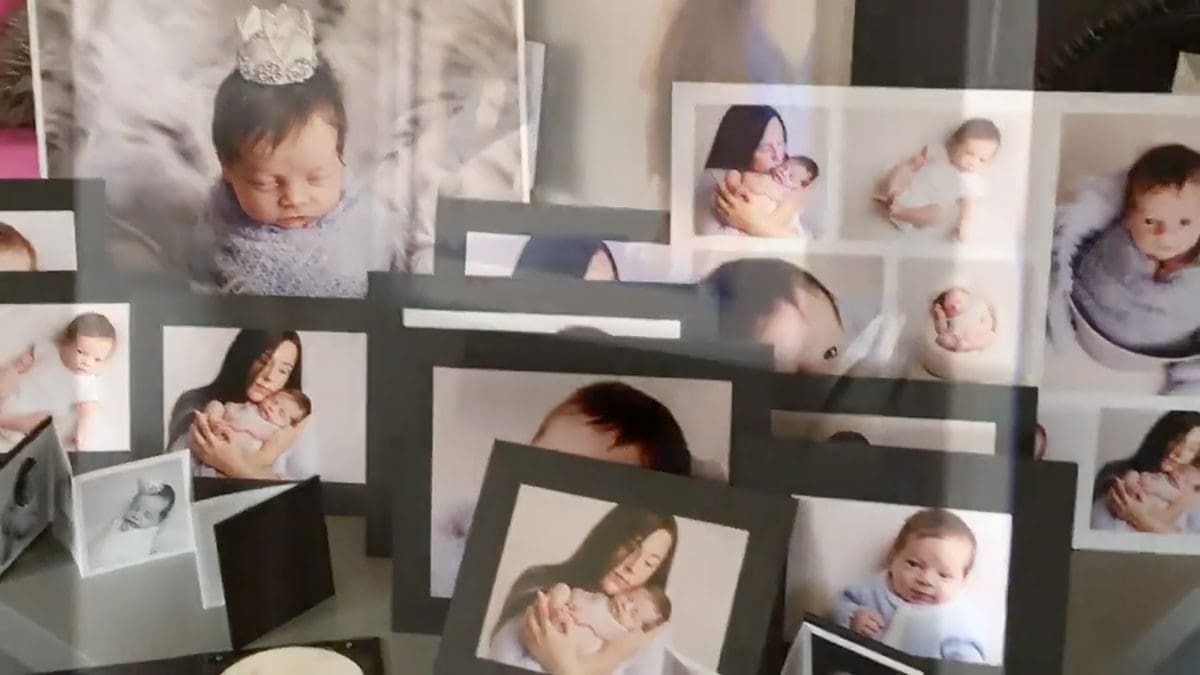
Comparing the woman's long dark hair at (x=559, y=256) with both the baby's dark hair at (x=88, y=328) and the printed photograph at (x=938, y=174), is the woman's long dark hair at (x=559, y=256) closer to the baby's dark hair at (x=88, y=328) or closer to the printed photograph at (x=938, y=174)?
the printed photograph at (x=938, y=174)

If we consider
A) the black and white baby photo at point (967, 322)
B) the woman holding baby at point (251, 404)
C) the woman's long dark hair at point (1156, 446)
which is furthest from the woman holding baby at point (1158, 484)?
the woman holding baby at point (251, 404)

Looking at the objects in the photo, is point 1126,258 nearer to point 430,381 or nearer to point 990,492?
point 990,492

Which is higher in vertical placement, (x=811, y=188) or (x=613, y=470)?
(x=811, y=188)

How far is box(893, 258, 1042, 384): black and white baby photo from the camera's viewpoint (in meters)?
0.93

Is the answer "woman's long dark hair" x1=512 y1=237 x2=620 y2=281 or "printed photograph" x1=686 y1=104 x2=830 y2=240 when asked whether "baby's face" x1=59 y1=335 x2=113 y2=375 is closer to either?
"woman's long dark hair" x1=512 y1=237 x2=620 y2=281

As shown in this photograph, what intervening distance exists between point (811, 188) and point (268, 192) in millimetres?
418

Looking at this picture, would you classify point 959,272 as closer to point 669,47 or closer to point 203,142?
point 669,47

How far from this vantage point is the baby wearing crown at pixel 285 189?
98 cm

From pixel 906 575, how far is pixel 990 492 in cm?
8

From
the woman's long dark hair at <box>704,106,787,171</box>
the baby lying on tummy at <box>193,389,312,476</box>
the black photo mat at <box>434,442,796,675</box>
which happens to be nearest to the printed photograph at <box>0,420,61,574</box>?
the baby lying on tummy at <box>193,389,312,476</box>

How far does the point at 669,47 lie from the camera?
36.9 inches

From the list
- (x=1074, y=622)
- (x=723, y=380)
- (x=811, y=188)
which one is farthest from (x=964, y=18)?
(x=1074, y=622)

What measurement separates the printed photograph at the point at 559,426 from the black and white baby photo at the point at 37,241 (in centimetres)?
33

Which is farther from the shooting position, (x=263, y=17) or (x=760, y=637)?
(x=263, y=17)
